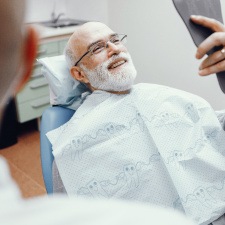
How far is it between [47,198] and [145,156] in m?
1.20

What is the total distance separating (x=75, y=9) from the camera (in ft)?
11.3

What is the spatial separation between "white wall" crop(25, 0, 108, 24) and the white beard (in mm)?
1659

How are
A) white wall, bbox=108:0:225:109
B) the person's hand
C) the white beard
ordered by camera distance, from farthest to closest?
white wall, bbox=108:0:225:109 < the white beard < the person's hand

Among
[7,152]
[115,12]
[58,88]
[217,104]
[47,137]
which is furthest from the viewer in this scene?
[115,12]

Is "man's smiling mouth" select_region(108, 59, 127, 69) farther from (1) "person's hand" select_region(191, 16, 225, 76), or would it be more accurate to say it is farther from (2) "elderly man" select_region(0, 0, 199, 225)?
(2) "elderly man" select_region(0, 0, 199, 225)

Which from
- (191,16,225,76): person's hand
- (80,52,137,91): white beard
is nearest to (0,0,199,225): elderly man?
(191,16,225,76): person's hand

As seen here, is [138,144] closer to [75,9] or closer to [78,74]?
[78,74]

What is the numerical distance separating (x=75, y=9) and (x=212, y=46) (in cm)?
257

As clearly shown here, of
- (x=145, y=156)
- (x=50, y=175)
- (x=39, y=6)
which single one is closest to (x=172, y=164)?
(x=145, y=156)

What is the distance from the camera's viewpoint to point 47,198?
1.02ft

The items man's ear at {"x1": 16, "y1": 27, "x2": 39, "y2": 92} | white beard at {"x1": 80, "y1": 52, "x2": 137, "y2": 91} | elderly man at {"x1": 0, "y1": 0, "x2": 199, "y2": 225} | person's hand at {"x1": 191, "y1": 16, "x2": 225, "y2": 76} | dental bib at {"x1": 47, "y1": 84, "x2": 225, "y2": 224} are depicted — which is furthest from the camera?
white beard at {"x1": 80, "y1": 52, "x2": 137, "y2": 91}

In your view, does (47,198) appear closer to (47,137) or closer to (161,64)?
(47,137)

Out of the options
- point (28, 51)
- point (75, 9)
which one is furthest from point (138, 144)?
point (75, 9)

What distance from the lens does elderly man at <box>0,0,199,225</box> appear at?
280 mm
